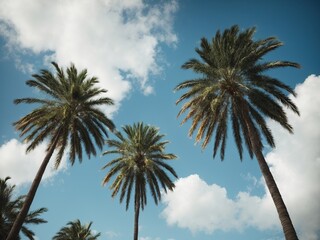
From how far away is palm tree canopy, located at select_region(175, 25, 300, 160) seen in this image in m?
18.1

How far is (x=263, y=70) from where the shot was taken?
1838 centimetres

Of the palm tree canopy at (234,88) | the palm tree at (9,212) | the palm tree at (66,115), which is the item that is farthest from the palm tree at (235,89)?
the palm tree at (9,212)

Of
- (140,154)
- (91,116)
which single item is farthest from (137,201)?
(91,116)

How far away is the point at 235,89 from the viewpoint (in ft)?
60.0

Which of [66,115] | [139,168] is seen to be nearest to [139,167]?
[139,168]

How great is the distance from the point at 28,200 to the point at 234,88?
1493 cm

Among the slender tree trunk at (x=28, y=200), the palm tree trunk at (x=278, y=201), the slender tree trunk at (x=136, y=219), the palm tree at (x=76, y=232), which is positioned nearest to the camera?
the palm tree trunk at (x=278, y=201)

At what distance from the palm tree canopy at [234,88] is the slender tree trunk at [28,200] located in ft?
33.6

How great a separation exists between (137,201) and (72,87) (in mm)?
13161

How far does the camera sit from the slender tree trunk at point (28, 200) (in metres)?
16.3

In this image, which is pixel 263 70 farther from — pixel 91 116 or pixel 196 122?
pixel 91 116

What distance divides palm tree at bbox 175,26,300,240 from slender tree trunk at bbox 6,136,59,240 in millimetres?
10545

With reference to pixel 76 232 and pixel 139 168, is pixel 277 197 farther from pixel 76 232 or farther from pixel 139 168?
pixel 76 232

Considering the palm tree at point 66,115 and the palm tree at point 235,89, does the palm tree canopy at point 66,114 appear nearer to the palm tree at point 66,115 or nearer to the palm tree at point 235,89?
the palm tree at point 66,115
